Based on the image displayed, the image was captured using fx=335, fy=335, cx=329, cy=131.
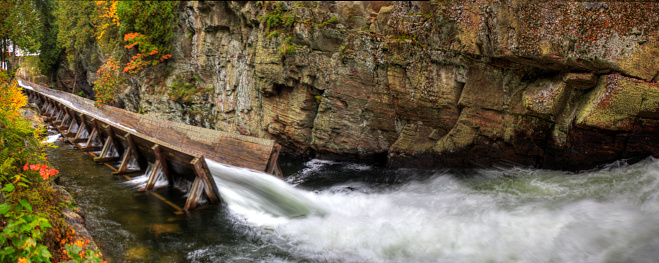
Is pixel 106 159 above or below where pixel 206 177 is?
below

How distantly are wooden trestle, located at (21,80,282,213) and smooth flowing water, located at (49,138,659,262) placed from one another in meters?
0.48

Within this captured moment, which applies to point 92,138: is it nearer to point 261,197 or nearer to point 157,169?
point 157,169

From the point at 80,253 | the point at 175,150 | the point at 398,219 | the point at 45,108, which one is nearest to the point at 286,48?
the point at 175,150

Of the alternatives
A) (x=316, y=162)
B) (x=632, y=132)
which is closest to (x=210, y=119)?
(x=316, y=162)

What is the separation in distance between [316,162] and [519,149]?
23.9 feet

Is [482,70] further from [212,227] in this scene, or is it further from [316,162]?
[212,227]

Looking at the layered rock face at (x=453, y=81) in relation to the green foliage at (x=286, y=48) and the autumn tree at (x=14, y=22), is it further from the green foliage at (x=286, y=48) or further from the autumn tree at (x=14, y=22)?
the autumn tree at (x=14, y=22)

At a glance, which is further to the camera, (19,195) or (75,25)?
(75,25)

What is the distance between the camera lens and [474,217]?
293 inches

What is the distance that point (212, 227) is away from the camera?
754cm

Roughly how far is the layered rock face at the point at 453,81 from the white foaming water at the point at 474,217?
122 cm

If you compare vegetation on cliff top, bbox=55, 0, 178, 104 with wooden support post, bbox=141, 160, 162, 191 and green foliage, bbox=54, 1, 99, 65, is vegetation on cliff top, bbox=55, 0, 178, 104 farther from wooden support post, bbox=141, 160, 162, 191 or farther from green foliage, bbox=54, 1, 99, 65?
wooden support post, bbox=141, 160, 162, 191

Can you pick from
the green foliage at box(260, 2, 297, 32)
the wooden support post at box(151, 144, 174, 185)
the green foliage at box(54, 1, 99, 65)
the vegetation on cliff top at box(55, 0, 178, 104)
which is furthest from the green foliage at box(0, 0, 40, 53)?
the wooden support post at box(151, 144, 174, 185)

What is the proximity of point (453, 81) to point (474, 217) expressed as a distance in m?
4.96
